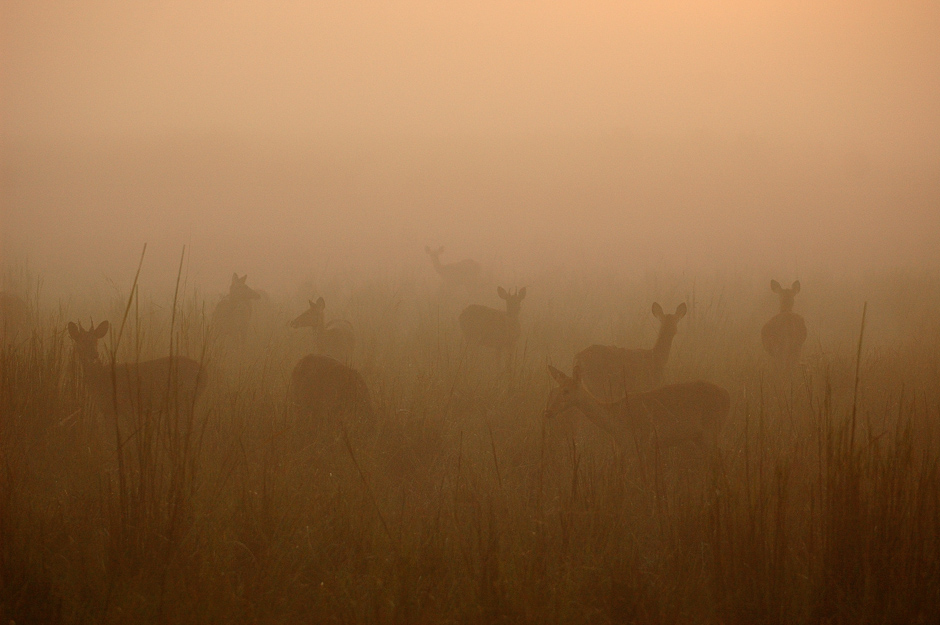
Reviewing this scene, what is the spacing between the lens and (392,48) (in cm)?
5384

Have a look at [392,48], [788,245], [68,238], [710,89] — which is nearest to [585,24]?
[392,48]

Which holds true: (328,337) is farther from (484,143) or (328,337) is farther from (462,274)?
(484,143)

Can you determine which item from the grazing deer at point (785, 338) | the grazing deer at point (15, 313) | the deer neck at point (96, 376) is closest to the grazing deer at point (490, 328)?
the grazing deer at point (785, 338)

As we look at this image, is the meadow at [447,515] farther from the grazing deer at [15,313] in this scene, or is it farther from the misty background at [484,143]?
the misty background at [484,143]

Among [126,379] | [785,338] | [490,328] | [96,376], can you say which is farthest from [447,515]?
[785,338]

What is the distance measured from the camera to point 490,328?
24.5 feet

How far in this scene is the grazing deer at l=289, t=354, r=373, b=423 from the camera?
454 centimetres

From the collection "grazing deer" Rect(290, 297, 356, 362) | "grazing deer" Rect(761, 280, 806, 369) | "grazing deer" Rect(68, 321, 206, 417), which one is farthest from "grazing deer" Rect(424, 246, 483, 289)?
Result: "grazing deer" Rect(68, 321, 206, 417)

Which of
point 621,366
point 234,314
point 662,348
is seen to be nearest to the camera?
point 621,366

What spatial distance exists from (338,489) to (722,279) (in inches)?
431

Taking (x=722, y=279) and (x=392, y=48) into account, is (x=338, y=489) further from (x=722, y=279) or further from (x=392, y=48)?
(x=392, y=48)

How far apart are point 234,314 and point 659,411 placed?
5.49 meters

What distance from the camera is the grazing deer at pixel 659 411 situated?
416 centimetres

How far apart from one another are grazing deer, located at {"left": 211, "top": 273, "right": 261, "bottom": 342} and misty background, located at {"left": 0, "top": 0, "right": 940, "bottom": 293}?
3.45 m
